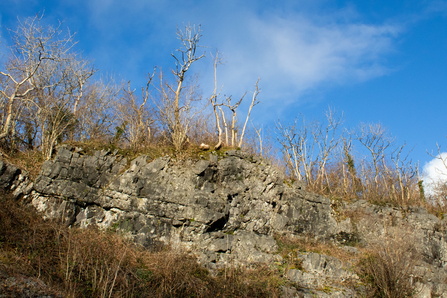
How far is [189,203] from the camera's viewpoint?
14195 mm

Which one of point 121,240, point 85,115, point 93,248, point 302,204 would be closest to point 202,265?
point 121,240

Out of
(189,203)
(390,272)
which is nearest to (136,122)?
(189,203)

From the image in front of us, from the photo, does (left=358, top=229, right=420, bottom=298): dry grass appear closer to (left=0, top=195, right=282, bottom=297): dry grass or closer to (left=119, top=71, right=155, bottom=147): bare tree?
(left=0, top=195, right=282, bottom=297): dry grass

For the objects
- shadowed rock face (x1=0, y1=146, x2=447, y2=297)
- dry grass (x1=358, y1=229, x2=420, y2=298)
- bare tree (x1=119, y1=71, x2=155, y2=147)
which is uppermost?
bare tree (x1=119, y1=71, x2=155, y2=147)

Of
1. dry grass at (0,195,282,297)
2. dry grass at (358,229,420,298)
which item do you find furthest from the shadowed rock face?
dry grass at (358,229,420,298)

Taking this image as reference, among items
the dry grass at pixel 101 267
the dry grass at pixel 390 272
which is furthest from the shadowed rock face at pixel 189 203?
the dry grass at pixel 390 272

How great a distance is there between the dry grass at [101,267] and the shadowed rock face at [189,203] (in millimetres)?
839

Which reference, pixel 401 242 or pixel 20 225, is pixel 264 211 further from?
pixel 20 225

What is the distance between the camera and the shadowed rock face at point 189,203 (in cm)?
1345

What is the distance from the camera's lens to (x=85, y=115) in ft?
73.0

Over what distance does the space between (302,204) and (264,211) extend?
10.0 ft

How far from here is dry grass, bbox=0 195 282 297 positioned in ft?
32.1

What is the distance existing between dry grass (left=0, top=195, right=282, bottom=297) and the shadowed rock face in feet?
2.75

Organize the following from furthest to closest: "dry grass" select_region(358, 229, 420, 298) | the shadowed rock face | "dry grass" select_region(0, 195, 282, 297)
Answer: the shadowed rock face, "dry grass" select_region(358, 229, 420, 298), "dry grass" select_region(0, 195, 282, 297)
